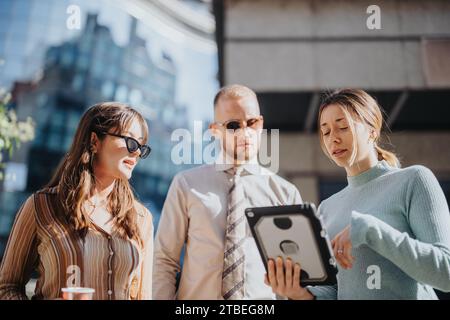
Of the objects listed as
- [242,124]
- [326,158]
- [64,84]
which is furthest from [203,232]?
[64,84]

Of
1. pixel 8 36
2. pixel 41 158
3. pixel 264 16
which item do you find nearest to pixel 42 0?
pixel 8 36

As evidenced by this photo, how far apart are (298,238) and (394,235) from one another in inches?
13.2

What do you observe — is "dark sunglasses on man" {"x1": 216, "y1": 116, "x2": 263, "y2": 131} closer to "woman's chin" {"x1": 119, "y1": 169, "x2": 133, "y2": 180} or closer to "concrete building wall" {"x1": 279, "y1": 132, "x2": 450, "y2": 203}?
"woman's chin" {"x1": 119, "y1": 169, "x2": 133, "y2": 180}

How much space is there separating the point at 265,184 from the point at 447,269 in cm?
79

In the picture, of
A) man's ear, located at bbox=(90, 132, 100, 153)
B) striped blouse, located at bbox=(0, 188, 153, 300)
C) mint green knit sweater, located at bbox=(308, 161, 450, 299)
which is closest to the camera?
mint green knit sweater, located at bbox=(308, 161, 450, 299)

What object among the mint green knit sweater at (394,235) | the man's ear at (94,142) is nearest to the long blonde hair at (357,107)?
the mint green knit sweater at (394,235)

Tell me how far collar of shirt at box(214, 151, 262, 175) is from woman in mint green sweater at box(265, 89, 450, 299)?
0.32 meters

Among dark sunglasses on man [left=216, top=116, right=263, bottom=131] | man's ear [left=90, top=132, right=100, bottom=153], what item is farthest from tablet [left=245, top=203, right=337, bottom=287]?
man's ear [left=90, top=132, right=100, bottom=153]

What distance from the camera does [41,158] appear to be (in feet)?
94.7

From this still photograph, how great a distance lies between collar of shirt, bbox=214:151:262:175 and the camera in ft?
6.60

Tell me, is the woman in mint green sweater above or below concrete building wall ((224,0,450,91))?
below

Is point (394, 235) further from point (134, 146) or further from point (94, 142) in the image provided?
point (94, 142)

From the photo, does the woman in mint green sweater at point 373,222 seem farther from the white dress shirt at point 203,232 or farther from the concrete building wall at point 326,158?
the concrete building wall at point 326,158
